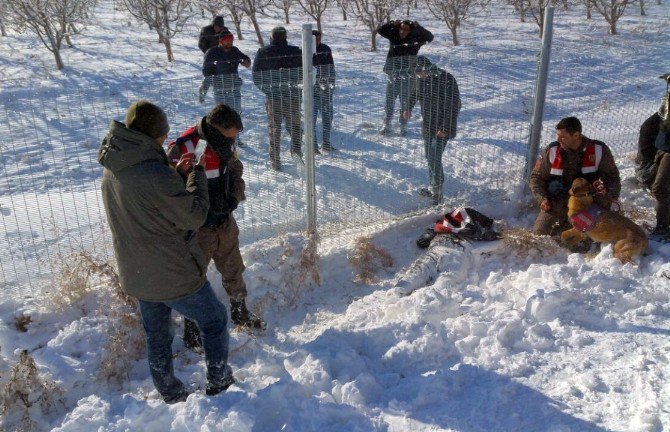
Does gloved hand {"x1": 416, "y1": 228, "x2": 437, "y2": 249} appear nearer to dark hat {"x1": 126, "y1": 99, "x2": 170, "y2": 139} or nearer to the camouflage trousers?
the camouflage trousers

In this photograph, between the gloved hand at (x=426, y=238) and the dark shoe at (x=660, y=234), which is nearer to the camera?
the dark shoe at (x=660, y=234)

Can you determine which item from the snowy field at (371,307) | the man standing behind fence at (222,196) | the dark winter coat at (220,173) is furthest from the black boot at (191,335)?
the dark winter coat at (220,173)

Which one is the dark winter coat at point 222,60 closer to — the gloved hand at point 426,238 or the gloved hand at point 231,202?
the gloved hand at point 426,238

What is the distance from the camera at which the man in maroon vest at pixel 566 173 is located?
493 cm

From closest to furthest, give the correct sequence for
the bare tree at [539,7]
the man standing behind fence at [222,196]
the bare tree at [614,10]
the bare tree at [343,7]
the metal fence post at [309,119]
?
the man standing behind fence at [222,196] → the metal fence post at [309,119] → the bare tree at [614,10] → the bare tree at [539,7] → the bare tree at [343,7]

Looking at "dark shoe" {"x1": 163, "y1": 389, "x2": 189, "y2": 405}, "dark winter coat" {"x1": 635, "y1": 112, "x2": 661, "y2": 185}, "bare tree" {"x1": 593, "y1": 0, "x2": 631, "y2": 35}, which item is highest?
"bare tree" {"x1": 593, "y1": 0, "x2": 631, "y2": 35}

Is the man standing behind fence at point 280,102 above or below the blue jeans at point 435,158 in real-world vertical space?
above

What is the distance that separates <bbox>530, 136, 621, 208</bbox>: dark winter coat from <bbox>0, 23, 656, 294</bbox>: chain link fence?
2.62ft

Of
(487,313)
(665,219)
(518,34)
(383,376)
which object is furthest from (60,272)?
(518,34)

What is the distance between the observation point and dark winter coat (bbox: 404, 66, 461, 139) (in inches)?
221

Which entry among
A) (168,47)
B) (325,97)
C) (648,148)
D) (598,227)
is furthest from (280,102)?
(168,47)

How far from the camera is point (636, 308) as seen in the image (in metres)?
3.97

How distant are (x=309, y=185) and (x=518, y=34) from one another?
1717 cm

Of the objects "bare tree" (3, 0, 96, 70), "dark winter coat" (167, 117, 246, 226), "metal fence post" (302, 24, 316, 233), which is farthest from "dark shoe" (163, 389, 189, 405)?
"bare tree" (3, 0, 96, 70)
